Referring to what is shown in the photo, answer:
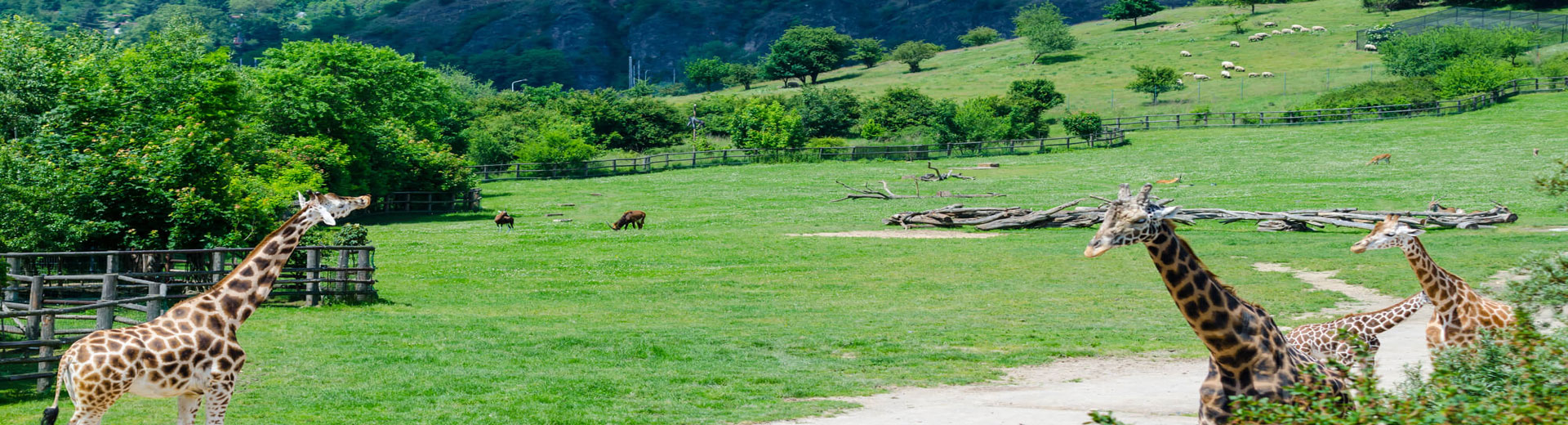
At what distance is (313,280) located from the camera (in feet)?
81.8

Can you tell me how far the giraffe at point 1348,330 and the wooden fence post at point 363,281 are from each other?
1971cm

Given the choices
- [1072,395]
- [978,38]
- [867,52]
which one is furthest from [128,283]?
[978,38]

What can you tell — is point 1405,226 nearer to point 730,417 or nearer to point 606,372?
point 730,417

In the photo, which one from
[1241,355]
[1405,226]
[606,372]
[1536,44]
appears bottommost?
[606,372]

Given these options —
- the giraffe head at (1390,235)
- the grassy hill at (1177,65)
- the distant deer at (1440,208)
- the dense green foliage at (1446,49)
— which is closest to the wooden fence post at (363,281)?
the giraffe head at (1390,235)

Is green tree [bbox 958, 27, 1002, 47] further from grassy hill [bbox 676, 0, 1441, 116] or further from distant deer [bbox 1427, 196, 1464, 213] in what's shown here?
distant deer [bbox 1427, 196, 1464, 213]

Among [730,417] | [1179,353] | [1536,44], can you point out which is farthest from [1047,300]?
[1536,44]

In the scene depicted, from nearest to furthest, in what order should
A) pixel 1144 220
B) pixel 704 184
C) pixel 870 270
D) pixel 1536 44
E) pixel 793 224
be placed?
1. pixel 1144 220
2. pixel 870 270
3. pixel 793 224
4. pixel 704 184
5. pixel 1536 44

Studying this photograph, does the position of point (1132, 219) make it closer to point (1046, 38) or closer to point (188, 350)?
point (188, 350)

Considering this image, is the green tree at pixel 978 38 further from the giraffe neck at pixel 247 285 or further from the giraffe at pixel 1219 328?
the giraffe at pixel 1219 328

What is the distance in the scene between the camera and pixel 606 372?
17.5 meters

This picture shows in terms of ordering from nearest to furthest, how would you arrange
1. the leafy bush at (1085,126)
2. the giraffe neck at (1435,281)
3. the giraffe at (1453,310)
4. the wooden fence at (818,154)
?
the giraffe neck at (1435,281) < the giraffe at (1453,310) < the wooden fence at (818,154) < the leafy bush at (1085,126)

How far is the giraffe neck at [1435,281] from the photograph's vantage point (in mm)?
11477

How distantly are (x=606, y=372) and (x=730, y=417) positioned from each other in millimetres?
3835
